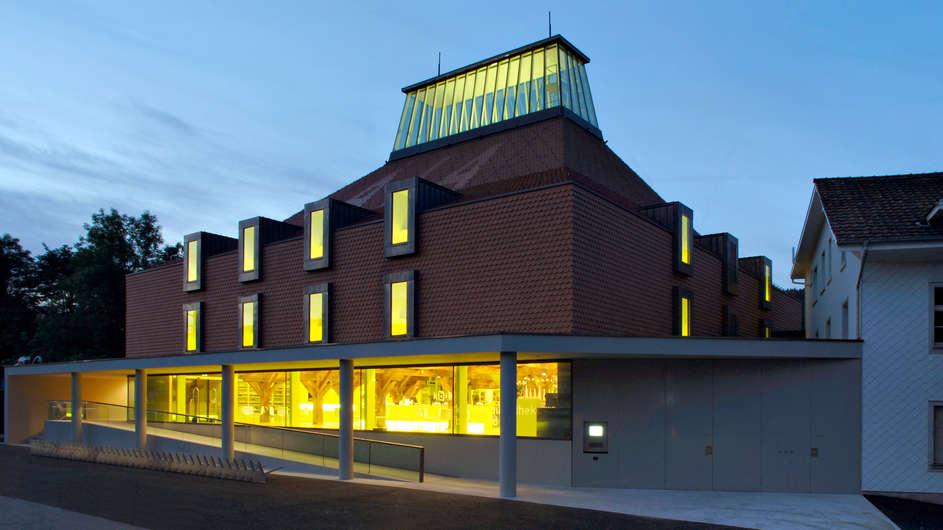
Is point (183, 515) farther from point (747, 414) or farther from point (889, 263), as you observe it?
point (889, 263)

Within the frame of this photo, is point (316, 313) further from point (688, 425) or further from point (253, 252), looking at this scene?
point (688, 425)

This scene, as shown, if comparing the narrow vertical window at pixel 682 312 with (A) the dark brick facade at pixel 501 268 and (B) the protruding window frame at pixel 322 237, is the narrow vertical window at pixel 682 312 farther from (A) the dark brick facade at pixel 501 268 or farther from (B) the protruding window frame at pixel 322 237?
(B) the protruding window frame at pixel 322 237

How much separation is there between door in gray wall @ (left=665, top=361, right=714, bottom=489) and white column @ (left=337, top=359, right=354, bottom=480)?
24.8 feet

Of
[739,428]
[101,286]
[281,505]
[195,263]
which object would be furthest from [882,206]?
[101,286]

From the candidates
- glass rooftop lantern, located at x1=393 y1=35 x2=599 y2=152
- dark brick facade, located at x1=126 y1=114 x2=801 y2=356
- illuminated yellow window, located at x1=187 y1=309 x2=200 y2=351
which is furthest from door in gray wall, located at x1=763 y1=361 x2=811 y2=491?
illuminated yellow window, located at x1=187 y1=309 x2=200 y2=351

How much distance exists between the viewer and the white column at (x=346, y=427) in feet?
61.5

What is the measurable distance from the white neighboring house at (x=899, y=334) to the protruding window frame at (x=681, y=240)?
25.7 ft

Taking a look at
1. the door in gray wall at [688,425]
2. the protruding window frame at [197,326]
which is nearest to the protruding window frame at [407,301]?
the door in gray wall at [688,425]

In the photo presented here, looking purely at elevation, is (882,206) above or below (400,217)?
below

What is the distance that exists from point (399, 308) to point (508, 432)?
912 cm

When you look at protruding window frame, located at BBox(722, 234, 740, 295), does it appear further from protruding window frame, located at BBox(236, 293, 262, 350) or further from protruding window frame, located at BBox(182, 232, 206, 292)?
Result: protruding window frame, located at BBox(182, 232, 206, 292)

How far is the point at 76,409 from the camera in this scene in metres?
29.5

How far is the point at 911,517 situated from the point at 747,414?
13.6 ft

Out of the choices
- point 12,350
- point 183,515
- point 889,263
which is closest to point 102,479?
point 183,515
